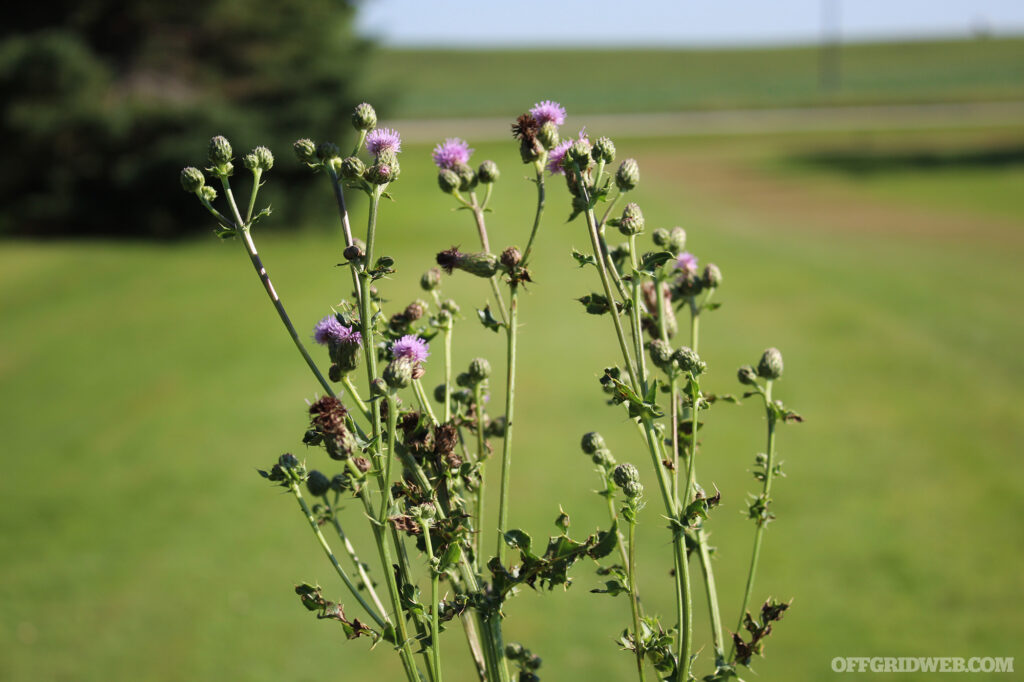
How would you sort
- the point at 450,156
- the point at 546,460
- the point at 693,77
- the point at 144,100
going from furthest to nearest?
1. the point at 693,77
2. the point at 144,100
3. the point at 546,460
4. the point at 450,156

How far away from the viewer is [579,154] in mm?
1102

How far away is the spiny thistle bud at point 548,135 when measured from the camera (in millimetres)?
1231

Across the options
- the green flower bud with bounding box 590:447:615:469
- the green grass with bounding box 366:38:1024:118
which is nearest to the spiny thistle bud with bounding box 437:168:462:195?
the green flower bud with bounding box 590:447:615:469

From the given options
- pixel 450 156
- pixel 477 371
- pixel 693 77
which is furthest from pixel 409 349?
pixel 693 77

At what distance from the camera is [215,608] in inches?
185

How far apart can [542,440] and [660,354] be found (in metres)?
5.66

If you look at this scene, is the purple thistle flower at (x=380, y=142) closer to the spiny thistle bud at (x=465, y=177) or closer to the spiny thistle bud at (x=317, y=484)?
the spiny thistle bud at (x=465, y=177)

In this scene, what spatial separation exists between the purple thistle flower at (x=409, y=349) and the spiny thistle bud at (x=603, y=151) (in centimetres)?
36

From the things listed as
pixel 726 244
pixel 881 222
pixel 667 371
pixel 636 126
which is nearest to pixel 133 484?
pixel 667 371

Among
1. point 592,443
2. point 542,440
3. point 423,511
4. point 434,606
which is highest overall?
point 542,440

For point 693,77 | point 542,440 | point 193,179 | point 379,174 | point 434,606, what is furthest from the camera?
point 693,77

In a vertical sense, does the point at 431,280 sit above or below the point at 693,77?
below

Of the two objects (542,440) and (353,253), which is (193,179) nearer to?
(353,253)

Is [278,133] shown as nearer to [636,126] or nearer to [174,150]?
[174,150]
